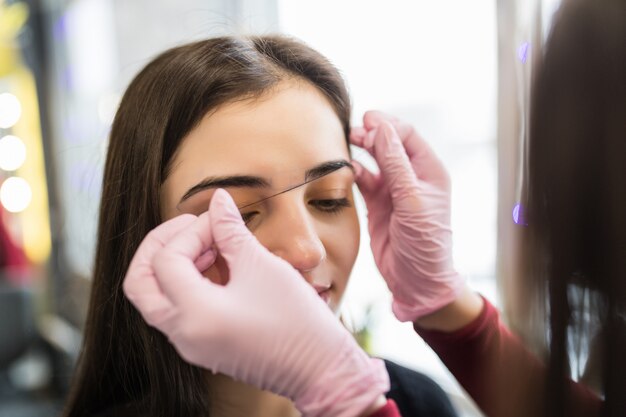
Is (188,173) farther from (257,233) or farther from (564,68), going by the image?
(564,68)

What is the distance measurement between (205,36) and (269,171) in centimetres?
40

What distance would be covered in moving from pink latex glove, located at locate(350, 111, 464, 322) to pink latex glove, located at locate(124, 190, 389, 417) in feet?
1.04

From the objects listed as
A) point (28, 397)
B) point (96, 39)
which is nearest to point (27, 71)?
point (96, 39)

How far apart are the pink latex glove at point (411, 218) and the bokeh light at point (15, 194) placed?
3207mm

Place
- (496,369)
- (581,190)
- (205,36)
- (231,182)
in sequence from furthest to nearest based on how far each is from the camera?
(205,36)
(496,369)
(231,182)
(581,190)

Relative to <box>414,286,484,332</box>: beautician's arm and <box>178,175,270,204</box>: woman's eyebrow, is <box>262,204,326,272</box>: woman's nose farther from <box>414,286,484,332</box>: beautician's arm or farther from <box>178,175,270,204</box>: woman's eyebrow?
<box>414,286,484,332</box>: beautician's arm

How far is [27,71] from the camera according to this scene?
3.28 metres

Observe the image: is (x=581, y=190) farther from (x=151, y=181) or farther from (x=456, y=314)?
(x=151, y=181)

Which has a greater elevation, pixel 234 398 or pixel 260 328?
pixel 260 328

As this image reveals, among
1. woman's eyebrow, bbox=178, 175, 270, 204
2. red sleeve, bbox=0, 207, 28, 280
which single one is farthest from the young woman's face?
red sleeve, bbox=0, 207, 28, 280

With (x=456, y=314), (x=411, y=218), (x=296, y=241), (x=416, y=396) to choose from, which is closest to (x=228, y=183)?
(x=296, y=241)

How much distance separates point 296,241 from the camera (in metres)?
0.68

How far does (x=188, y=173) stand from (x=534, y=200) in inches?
17.7

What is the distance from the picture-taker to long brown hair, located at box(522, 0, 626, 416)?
0.50m
